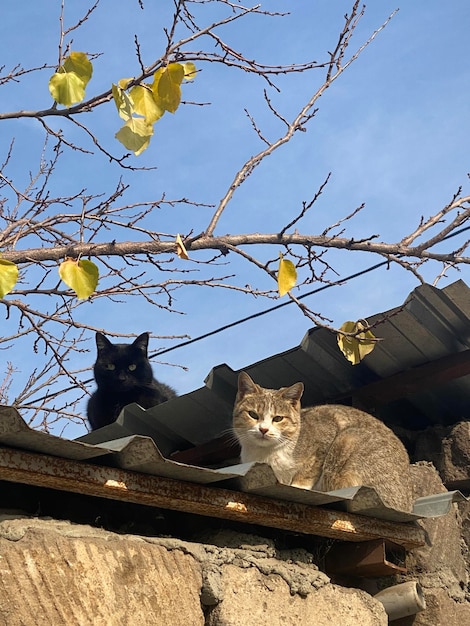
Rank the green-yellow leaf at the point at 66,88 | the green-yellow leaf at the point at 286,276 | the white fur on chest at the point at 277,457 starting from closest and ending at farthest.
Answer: the green-yellow leaf at the point at 66,88 < the green-yellow leaf at the point at 286,276 < the white fur on chest at the point at 277,457

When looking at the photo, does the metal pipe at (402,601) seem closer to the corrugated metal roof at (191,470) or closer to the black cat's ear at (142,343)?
the corrugated metal roof at (191,470)

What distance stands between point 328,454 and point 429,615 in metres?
0.94

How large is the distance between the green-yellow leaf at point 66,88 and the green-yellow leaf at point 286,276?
107 cm

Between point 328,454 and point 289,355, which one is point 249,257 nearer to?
point 289,355

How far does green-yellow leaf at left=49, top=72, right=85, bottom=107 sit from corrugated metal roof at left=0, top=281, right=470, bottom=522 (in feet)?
5.29

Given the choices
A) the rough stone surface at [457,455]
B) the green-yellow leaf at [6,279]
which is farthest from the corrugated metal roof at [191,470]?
the rough stone surface at [457,455]

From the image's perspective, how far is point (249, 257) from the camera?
3852 mm

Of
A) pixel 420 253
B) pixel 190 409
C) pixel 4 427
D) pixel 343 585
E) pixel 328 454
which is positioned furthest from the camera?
pixel 190 409

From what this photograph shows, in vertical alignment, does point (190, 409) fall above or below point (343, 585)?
above

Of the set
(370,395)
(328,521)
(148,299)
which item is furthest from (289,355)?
(328,521)

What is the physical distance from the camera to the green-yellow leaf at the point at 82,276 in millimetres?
3057

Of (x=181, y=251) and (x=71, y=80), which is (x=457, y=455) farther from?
(x=71, y=80)

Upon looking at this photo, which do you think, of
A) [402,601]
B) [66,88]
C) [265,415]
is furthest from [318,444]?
[66,88]

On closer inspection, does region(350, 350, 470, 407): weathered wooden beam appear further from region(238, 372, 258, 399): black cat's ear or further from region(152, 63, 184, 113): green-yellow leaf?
region(152, 63, 184, 113): green-yellow leaf
